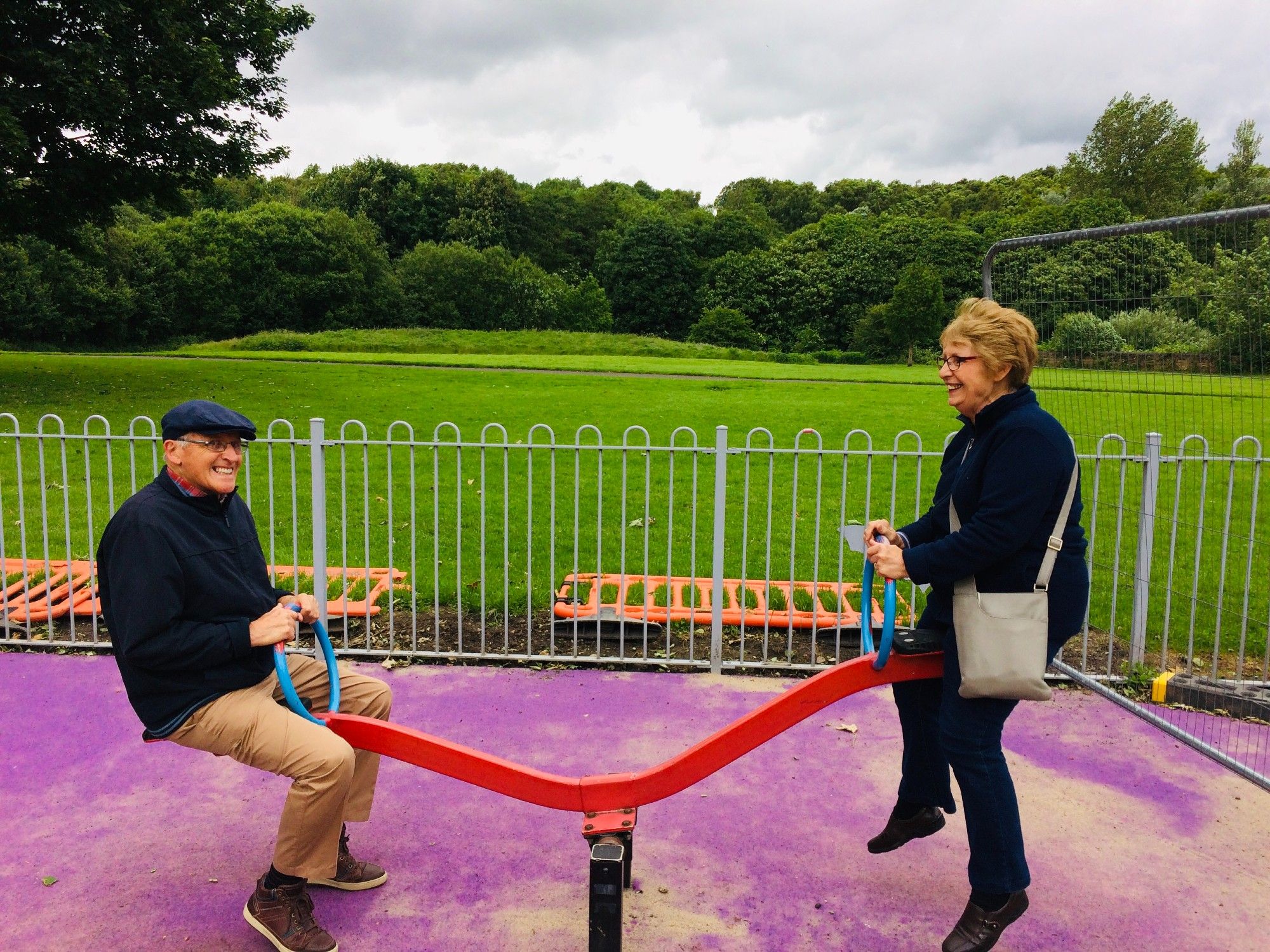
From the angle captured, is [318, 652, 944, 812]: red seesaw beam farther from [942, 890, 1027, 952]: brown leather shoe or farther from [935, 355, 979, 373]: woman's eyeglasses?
[935, 355, 979, 373]: woman's eyeglasses

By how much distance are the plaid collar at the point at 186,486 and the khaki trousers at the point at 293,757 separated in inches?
26.7

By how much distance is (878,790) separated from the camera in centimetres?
426

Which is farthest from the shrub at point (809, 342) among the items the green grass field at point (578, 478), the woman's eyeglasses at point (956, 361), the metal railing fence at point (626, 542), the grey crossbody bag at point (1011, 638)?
the grey crossbody bag at point (1011, 638)

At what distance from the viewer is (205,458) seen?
3.01 metres

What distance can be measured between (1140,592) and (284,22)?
20.7 meters

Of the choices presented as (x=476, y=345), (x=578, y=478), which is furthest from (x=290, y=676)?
(x=476, y=345)

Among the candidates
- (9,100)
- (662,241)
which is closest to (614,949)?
(9,100)

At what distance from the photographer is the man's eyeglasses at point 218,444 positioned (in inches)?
118

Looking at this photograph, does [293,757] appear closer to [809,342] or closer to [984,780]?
[984,780]

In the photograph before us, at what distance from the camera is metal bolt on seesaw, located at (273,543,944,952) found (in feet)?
10.2

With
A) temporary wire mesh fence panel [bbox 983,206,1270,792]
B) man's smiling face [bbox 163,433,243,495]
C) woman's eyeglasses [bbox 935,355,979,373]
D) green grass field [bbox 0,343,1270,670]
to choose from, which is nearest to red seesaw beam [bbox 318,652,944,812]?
man's smiling face [bbox 163,433,243,495]

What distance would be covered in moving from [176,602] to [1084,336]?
4169mm

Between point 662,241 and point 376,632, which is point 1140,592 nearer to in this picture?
point 376,632

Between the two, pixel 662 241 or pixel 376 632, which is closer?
pixel 376 632
